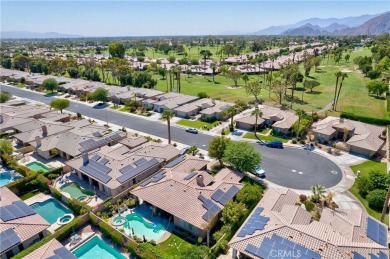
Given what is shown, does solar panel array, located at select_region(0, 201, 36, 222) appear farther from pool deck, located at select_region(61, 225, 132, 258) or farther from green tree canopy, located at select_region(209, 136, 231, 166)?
green tree canopy, located at select_region(209, 136, 231, 166)

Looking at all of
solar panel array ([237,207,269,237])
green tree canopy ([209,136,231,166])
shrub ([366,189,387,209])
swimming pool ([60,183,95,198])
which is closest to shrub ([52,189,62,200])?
swimming pool ([60,183,95,198])

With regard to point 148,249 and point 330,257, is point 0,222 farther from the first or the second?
point 330,257

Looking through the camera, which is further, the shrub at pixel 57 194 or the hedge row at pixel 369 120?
the hedge row at pixel 369 120

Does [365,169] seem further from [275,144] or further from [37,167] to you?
[37,167]

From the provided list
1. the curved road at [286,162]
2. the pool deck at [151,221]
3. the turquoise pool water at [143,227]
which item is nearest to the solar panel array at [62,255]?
the pool deck at [151,221]

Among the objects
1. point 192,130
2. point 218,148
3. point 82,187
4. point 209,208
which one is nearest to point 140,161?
point 82,187

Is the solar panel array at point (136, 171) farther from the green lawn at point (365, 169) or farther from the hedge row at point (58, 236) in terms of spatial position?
the green lawn at point (365, 169)
